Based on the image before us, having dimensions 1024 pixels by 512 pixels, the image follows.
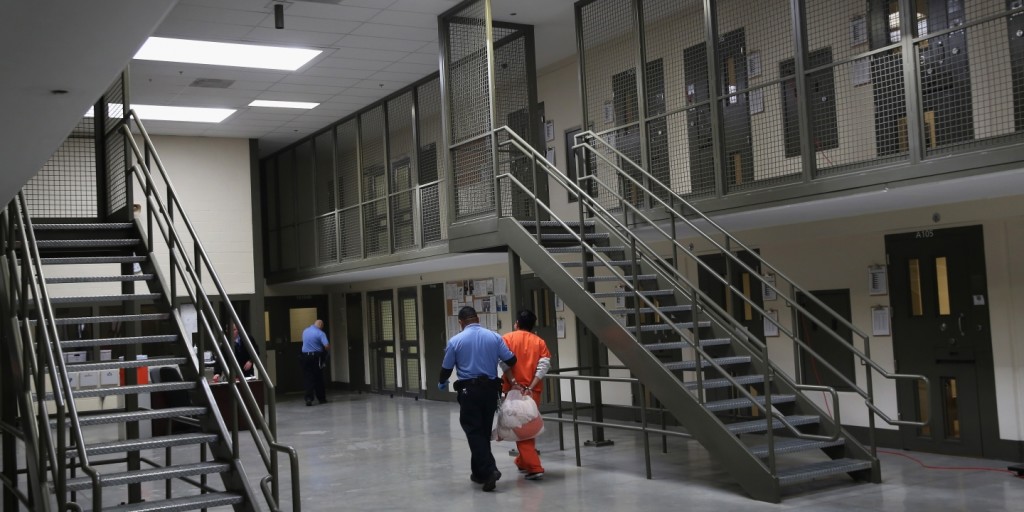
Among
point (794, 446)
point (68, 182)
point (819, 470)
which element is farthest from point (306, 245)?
point (819, 470)

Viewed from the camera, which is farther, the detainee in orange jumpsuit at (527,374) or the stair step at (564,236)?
the stair step at (564,236)

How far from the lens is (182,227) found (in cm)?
1648

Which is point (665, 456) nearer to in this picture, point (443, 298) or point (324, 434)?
point (324, 434)

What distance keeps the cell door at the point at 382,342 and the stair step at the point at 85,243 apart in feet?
33.7

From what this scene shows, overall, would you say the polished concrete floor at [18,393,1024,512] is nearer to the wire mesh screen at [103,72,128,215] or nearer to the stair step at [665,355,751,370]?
the stair step at [665,355,751,370]

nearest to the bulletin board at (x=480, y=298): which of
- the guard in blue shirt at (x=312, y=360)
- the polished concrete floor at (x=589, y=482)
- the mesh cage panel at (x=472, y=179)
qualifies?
the guard in blue shirt at (x=312, y=360)

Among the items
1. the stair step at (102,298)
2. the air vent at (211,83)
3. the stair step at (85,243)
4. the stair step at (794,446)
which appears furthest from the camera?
the air vent at (211,83)

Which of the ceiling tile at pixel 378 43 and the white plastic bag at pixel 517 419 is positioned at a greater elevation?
the ceiling tile at pixel 378 43

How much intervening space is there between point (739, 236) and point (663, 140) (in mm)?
1514

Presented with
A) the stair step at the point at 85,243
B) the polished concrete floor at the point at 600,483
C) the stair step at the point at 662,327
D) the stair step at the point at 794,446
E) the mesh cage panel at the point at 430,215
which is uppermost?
the mesh cage panel at the point at 430,215

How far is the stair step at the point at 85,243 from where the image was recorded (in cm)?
760

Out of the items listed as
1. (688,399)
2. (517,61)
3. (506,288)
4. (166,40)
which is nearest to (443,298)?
(506,288)

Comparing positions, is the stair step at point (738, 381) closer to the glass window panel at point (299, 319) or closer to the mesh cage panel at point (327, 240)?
the mesh cage panel at point (327, 240)

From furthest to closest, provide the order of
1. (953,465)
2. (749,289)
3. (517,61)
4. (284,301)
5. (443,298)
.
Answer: (284,301)
(443,298)
(517,61)
(749,289)
(953,465)
